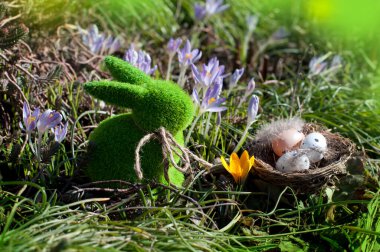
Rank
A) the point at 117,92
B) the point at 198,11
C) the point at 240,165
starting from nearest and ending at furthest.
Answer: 1. the point at 117,92
2. the point at 240,165
3. the point at 198,11

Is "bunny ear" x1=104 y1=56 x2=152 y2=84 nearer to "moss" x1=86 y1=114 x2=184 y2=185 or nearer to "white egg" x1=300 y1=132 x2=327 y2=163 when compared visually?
"moss" x1=86 y1=114 x2=184 y2=185

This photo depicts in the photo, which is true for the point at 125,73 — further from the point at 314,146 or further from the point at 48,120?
the point at 314,146

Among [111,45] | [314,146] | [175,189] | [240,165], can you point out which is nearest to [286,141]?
[314,146]

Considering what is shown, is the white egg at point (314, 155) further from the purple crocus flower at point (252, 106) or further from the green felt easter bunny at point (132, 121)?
the green felt easter bunny at point (132, 121)

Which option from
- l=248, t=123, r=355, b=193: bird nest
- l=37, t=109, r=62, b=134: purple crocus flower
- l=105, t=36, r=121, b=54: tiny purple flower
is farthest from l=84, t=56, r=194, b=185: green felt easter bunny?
l=105, t=36, r=121, b=54: tiny purple flower

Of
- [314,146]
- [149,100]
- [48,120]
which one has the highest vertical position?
[149,100]

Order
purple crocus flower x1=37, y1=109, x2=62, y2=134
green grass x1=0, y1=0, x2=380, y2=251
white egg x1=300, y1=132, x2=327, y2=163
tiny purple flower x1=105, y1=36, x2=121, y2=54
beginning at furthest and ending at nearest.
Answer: tiny purple flower x1=105, y1=36, x2=121, y2=54, white egg x1=300, y1=132, x2=327, y2=163, purple crocus flower x1=37, y1=109, x2=62, y2=134, green grass x1=0, y1=0, x2=380, y2=251

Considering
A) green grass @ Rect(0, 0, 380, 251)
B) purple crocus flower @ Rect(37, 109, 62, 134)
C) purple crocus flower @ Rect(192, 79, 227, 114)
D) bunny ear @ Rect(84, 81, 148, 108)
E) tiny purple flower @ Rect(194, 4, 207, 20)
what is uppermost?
tiny purple flower @ Rect(194, 4, 207, 20)

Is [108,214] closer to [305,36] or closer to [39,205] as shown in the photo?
[39,205]

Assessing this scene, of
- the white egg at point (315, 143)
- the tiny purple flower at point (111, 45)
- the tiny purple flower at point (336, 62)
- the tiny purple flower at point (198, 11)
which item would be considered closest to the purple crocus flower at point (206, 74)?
the white egg at point (315, 143)
